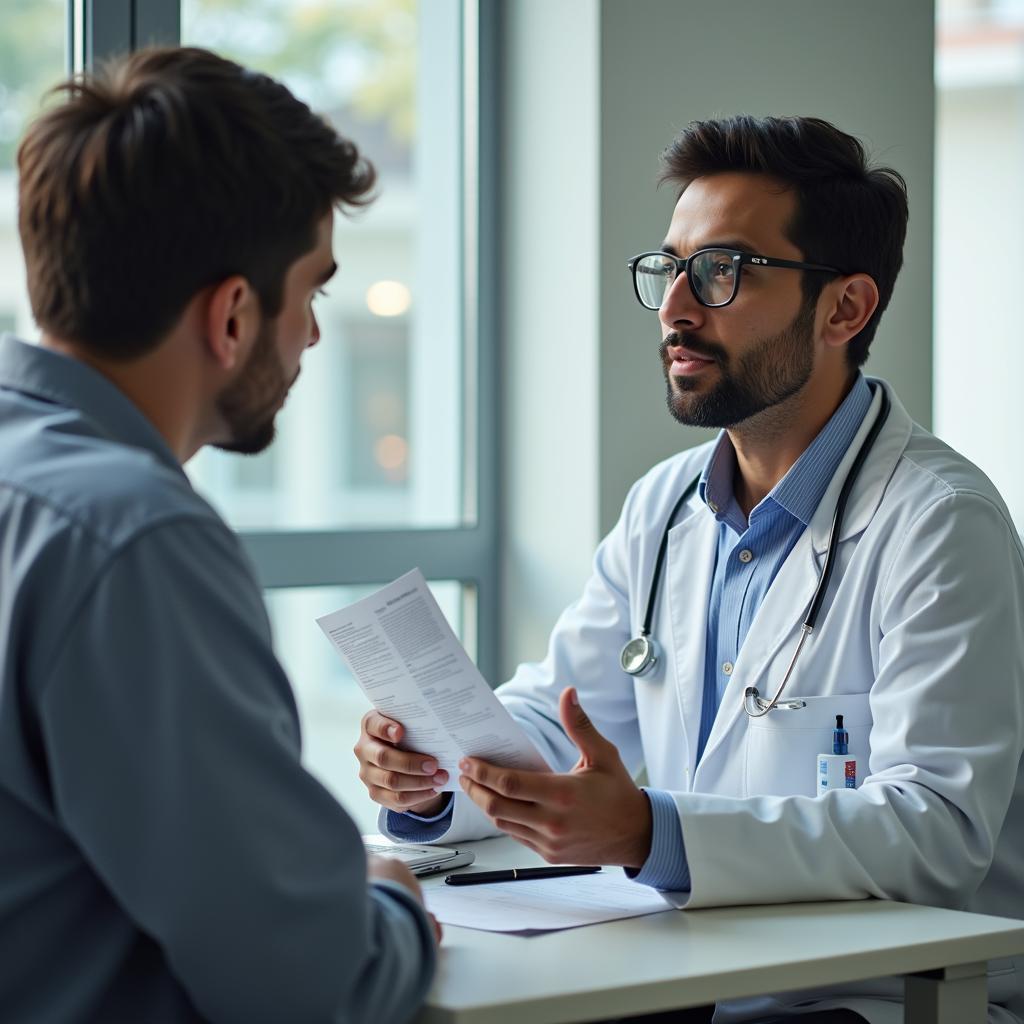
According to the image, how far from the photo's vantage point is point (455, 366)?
3.13 m

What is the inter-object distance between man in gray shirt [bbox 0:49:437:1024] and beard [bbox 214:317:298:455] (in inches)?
0.4

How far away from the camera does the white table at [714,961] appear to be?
1128 mm

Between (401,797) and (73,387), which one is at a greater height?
(73,387)

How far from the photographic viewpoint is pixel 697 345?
6.81 ft

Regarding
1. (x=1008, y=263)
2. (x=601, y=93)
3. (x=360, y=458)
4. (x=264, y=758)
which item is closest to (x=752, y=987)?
(x=264, y=758)

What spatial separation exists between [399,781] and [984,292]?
12.8 ft

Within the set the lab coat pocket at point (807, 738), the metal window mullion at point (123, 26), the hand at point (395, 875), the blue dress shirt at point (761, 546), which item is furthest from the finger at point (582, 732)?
the metal window mullion at point (123, 26)

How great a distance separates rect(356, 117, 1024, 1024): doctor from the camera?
147 centimetres

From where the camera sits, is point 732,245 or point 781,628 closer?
point 781,628

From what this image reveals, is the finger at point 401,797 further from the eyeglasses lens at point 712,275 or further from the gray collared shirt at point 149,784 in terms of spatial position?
the eyeglasses lens at point 712,275

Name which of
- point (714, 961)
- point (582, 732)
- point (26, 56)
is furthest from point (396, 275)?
point (714, 961)

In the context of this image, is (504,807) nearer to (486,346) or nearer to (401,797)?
(401,797)

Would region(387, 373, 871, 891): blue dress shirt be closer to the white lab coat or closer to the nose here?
the white lab coat

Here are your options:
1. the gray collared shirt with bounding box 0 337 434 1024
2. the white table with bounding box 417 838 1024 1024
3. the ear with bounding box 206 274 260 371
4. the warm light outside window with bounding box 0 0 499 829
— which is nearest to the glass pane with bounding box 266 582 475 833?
the warm light outside window with bounding box 0 0 499 829
